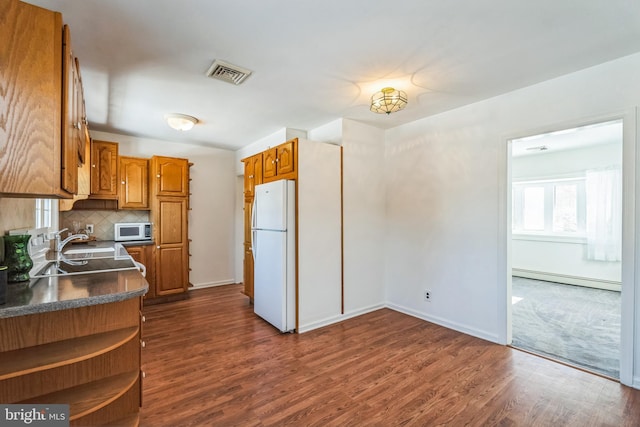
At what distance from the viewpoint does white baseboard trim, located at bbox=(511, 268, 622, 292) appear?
4930 mm

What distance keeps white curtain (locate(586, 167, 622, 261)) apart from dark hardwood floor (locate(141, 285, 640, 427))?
3837mm

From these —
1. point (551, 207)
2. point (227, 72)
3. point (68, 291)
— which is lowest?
point (68, 291)

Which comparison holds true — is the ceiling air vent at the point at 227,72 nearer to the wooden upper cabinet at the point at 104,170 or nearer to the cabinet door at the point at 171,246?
the cabinet door at the point at 171,246

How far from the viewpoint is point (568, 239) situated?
5.42 metres

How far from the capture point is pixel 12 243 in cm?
157

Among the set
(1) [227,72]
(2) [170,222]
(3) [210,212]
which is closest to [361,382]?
(1) [227,72]

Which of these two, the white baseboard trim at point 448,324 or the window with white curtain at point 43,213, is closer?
the window with white curtain at point 43,213

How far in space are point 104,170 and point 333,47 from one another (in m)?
3.76

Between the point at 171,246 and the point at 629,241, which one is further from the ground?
the point at 629,241

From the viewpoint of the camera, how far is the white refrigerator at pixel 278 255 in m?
3.19

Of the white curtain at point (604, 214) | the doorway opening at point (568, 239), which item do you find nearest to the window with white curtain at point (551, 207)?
the doorway opening at point (568, 239)

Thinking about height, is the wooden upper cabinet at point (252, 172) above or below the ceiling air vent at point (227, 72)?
below

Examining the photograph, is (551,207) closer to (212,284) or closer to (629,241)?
(629,241)

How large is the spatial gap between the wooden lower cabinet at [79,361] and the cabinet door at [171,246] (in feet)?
9.34
